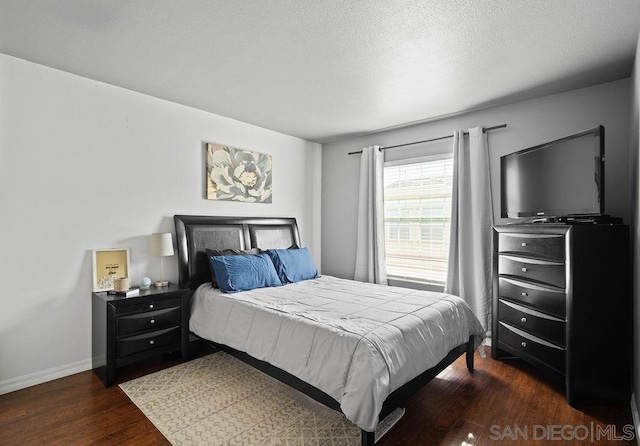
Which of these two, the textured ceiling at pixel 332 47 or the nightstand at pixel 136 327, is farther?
the nightstand at pixel 136 327

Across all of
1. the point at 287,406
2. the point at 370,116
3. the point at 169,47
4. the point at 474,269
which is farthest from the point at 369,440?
the point at 370,116

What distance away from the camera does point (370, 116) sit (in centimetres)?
406

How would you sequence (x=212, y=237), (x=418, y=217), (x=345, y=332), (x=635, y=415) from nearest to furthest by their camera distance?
(x=345, y=332), (x=635, y=415), (x=212, y=237), (x=418, y=217)

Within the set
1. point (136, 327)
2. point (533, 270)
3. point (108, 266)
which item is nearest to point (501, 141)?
point (533, 270)

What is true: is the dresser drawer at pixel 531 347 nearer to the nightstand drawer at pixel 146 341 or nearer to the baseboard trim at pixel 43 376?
the nightstand drawer at pixel 146 341

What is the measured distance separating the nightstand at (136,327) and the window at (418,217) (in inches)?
108

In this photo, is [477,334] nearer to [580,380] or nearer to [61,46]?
[580,380]

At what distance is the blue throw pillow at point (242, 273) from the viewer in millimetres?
3273

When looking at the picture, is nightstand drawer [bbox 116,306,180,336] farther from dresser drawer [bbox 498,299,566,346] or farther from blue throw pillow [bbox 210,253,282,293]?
dresser drawer [bbox 498,299,566,346]

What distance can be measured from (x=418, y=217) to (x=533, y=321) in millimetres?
1870

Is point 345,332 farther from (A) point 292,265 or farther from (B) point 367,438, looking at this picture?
(A) point 292,265

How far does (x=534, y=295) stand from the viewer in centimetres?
282

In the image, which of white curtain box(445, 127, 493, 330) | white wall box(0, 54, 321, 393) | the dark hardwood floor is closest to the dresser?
the dark hardwood floor

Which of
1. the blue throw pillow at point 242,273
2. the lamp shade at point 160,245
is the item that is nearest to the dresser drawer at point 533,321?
the blue throw pillow at point 242,273
